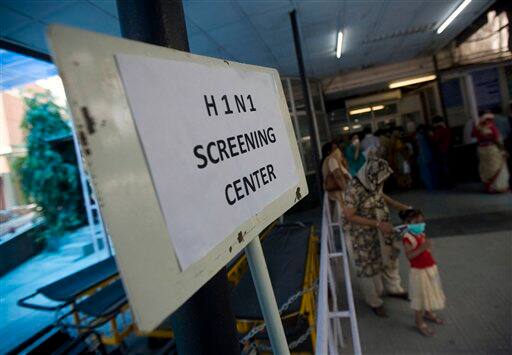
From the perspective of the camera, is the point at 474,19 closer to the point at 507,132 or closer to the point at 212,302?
the point at 507,132

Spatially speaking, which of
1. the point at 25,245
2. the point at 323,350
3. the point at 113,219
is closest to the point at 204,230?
the point at 113,219

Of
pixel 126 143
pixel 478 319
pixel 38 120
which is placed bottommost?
pixel 478 319

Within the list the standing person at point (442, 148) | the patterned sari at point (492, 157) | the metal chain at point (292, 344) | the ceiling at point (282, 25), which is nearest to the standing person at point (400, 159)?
the standing person at point (442, 148)

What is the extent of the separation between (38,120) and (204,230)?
6292mm

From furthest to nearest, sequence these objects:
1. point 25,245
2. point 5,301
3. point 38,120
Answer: point 38,120 < point 25,245 < point 5,301

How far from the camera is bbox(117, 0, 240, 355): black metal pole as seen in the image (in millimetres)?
713

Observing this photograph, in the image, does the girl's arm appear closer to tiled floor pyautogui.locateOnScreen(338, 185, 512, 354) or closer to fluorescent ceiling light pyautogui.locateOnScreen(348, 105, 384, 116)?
tiled floor pyautogui.locateOnScreen(338, 185, 512, 354)

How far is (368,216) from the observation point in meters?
3.01

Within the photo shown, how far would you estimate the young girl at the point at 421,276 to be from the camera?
2654mm

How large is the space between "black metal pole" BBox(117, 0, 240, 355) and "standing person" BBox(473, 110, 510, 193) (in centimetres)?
719

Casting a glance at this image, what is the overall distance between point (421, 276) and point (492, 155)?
4985mm

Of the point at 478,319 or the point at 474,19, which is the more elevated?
the point at 474,19

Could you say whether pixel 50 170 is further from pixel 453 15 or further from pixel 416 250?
pixel 453 15

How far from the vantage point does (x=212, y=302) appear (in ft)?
2.40
